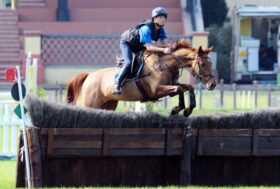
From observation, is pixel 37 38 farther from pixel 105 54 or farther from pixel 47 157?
pixel 47 157

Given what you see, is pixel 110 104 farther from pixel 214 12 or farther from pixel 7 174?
pixel 214 12

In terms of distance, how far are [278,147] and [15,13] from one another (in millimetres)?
29491

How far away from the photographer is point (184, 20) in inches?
1672

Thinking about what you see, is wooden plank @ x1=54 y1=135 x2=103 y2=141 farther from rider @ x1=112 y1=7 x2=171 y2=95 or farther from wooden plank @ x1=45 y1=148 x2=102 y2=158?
rider @ x1=112 y1=7 x2=171 y2=95

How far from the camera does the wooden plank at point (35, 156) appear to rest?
45.3ft

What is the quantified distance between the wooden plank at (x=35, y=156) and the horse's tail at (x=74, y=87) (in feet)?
17.8

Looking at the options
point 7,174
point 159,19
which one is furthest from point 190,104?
point 7,174

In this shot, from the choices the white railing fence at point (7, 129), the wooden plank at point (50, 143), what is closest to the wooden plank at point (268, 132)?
the wooden plank at point (50, 143)

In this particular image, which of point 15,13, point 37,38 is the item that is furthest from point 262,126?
point 15,13

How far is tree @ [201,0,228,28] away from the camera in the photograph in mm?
45812

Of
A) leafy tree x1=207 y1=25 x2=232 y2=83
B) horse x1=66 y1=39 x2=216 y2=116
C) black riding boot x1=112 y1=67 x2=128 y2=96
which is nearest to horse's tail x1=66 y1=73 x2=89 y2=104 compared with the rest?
horse x1=66 y1=39 x2=216 y2=116

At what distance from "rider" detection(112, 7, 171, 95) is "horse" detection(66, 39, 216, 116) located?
0.40 ft

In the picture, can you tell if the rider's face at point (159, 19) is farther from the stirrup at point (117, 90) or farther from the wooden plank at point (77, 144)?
the wooden plank at point (77, 144)

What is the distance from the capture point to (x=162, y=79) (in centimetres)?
1755
